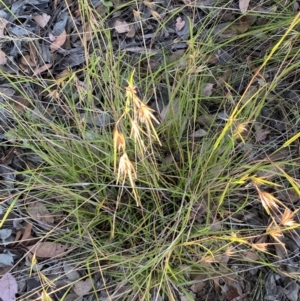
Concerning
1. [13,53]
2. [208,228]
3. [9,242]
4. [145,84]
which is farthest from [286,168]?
[13,53]

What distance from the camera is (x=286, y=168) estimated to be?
4.47 feet

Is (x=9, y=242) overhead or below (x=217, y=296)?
overhead

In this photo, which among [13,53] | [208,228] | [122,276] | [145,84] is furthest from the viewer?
[13,53]

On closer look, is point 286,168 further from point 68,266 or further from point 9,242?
point 9,242

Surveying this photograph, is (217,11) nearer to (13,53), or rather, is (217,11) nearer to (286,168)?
(286,168)

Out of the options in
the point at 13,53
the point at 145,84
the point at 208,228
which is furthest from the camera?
the point at 13,53

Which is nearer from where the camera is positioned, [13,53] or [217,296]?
[217,296]

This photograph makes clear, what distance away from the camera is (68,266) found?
1340 mm

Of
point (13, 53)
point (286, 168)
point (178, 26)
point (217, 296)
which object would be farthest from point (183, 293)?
point (13, 53)

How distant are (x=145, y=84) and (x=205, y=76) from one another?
176mm

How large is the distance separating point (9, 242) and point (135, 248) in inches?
14.0

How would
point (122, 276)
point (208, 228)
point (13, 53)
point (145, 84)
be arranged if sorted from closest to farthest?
point (208, 228) → point (122, 276) → point (145, 84) → point (13, 53)

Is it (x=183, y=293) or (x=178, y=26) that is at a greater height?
(x=178, y=26)

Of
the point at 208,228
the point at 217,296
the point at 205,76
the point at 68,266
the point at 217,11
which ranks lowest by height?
the point at 217,296
